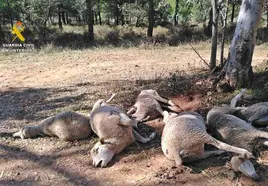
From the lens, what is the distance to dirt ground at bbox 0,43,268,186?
244 cm

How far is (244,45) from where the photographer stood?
3.66 metres

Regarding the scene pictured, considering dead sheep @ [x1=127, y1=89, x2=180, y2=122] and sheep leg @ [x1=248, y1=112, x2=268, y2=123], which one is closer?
sheep leg @ [x1=248, y1=112, x2=268, y2=123]

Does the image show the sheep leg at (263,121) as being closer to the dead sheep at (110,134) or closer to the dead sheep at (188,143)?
the dead sheep at (188,143)

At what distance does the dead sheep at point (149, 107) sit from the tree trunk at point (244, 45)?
2.76 ft

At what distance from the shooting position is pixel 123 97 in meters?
4.13

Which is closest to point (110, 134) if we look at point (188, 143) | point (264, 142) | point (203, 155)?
point (188, 143)

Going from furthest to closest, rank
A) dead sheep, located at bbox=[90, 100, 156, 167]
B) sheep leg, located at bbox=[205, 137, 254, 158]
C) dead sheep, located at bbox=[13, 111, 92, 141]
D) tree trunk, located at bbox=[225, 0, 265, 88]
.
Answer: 1. tree trunk, located at bbox=[225, 0, 265, 88]
2. dead sheep, located at bbox=[13, 111, 92, 141]
3. dead sheep, located at bbox=[90, 100, 156, 167]
4. sheep leg, located at bbox=[205, 137, 254, 158]

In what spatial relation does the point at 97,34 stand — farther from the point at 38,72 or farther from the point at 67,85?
the point at 67,85

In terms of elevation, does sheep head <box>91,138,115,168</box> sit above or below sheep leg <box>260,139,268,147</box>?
below

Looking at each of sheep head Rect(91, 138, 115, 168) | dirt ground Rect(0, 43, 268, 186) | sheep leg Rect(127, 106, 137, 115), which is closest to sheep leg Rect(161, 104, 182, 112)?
dirt ground Rect(0, 43, 268, 186)

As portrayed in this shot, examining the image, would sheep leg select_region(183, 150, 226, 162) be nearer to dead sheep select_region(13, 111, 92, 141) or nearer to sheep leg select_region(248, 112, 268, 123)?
sheep leg select_region(248, 112, 268, 123)

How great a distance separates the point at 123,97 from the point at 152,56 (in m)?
3.98

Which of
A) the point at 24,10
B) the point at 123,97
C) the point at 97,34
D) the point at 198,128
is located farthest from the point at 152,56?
the point at 24,10

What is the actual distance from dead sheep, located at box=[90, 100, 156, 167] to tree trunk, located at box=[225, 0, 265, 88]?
1.40 meters
